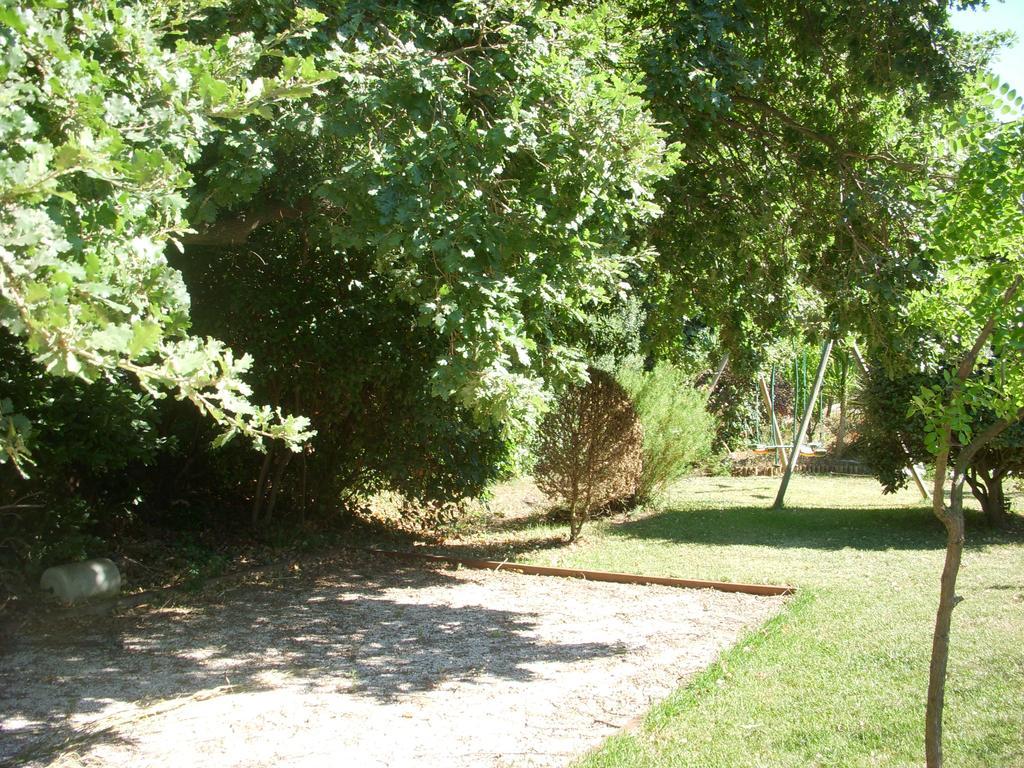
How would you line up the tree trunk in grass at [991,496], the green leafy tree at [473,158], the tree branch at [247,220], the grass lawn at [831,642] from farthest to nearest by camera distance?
the tree trunk in grass at [991,496]
the tree branch at [247,220]
the green leafy tree at [473,158]
the grass lawn at [831,642]

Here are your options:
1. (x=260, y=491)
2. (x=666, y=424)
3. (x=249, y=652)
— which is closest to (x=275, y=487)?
(x=260, y=491)

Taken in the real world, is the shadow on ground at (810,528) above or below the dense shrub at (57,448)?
below

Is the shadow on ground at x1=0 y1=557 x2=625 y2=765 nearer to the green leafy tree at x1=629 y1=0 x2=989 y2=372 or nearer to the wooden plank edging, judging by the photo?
the wooden plank edging

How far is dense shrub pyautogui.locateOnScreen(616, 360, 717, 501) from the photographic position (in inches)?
505

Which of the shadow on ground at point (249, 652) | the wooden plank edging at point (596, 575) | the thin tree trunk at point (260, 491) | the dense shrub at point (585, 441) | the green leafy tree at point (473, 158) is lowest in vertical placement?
the shadow on ground at point (249, 652)

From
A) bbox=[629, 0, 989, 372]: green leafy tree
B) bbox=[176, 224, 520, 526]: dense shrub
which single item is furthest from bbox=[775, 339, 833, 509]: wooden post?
bbox=[176, 224, 520, 526]: dense shrub

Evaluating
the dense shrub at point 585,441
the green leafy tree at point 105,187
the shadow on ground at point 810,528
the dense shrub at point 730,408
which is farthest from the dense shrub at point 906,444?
the green leafy tree at point 105,187

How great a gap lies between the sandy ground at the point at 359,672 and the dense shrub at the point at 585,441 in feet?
7.25

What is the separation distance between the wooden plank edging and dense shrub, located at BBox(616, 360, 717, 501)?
11.6 feet

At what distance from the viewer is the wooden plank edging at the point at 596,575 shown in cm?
823

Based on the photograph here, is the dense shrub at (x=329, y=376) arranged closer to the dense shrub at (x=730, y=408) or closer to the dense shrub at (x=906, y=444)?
the dense shrub at (x=906, y=444)

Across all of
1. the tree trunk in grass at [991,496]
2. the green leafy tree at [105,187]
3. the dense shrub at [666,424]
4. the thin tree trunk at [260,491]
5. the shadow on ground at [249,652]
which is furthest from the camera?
the dense shrub at [666,424]

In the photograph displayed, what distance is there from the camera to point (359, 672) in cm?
595

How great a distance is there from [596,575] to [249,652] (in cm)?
372
